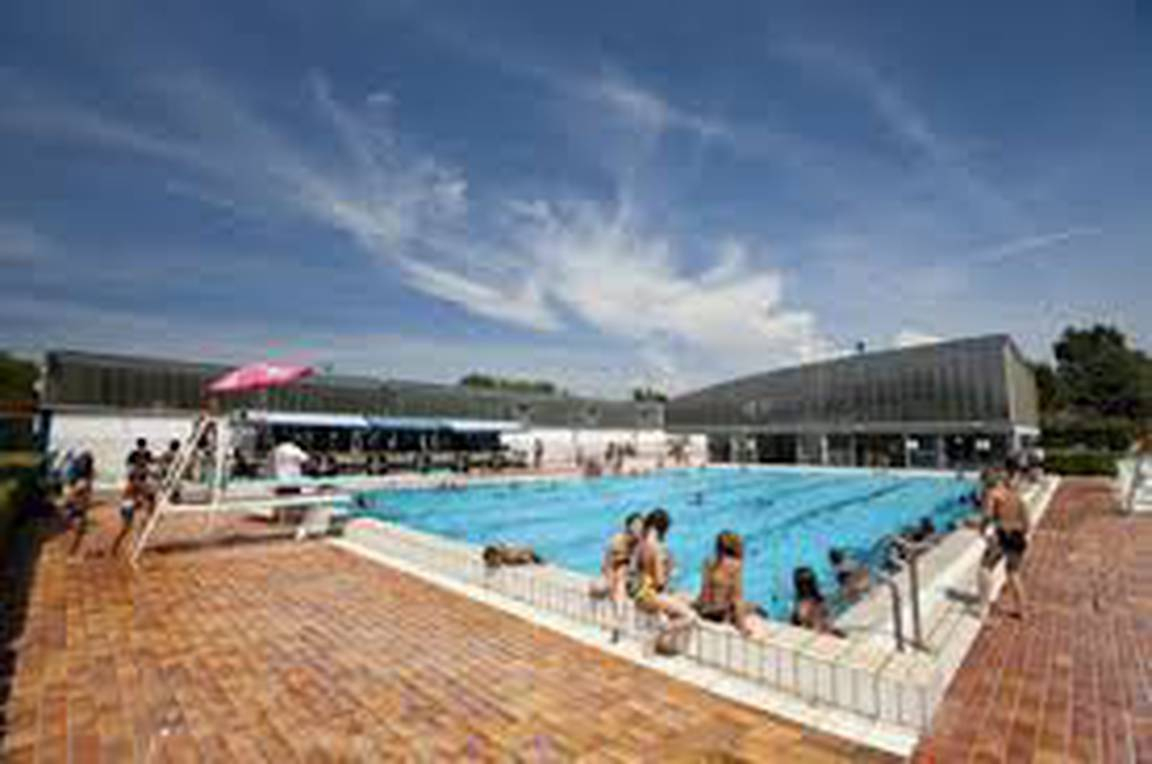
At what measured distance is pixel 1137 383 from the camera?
47531 millimetres

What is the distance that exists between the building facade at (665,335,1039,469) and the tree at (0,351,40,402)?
6012 centimetres

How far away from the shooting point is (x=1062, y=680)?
169 inches

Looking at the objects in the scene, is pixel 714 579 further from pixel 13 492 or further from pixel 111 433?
pixel 111 433

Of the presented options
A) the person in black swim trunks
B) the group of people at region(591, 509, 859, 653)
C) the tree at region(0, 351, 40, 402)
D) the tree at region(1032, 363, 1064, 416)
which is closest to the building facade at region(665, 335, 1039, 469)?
the tree at region(1032, 363, 1064, 416)

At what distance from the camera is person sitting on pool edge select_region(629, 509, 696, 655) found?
16.0ft

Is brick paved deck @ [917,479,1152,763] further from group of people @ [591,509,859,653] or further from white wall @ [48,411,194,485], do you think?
white wall @ [48,411,194,485]

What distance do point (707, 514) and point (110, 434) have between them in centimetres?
2316

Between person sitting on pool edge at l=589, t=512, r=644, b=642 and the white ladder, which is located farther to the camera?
the white ladder

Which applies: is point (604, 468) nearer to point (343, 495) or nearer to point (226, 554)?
point (343, 495)

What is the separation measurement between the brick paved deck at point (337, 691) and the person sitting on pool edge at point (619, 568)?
574mm

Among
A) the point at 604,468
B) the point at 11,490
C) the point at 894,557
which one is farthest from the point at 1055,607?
the point at 604,468

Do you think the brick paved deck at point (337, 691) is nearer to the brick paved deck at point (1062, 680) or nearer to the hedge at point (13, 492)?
the brick paved deck at point (1062, 680)

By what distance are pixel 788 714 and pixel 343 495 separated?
31.1ft

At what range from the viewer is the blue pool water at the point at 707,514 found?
13.1 m
